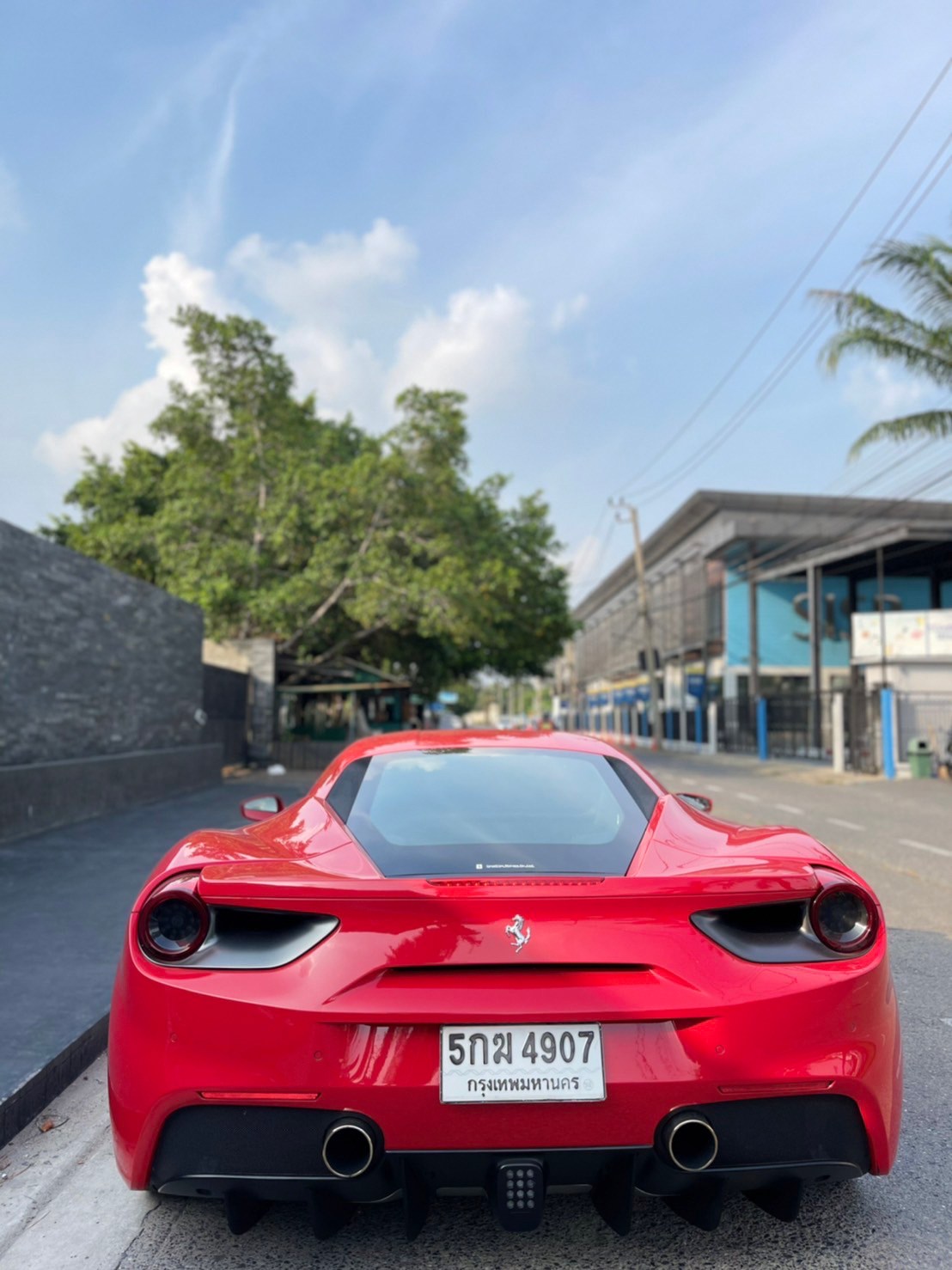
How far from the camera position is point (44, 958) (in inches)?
215

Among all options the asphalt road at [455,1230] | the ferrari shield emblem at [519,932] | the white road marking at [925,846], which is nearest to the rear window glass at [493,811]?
the ferrari shield emblem at [519,932]

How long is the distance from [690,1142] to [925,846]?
32.2ft

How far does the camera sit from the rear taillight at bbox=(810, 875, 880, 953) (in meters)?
2.61

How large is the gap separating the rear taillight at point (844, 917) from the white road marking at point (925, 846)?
27.6ft

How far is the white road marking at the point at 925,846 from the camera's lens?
34.8ft

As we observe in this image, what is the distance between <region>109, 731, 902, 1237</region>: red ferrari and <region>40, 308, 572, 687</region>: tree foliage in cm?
2173

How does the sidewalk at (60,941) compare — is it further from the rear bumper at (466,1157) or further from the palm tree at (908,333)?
the palm tree at (908,333)

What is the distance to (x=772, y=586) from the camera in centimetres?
4566

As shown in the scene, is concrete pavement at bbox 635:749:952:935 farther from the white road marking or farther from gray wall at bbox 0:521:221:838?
gray wall at bbox 0:521:221:838

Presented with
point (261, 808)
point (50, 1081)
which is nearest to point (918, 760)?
point (261, 808)

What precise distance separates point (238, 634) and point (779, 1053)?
26.1 meters

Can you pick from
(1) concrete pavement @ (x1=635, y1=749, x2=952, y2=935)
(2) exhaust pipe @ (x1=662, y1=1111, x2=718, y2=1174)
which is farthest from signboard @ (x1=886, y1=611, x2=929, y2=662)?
(2) exhaust pipe @ (x1=662, y1=1111, x2=718, y2=1174)

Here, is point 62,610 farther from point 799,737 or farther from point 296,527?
point 799,737

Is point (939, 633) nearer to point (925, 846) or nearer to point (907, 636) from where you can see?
point (907, 636)
